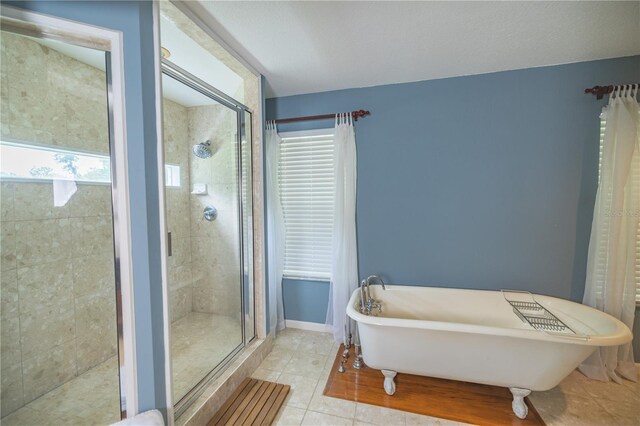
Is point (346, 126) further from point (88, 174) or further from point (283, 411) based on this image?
point (283, 411)

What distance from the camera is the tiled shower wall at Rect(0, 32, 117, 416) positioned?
1349 millimetres

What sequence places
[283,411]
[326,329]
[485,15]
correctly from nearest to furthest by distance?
[485,15] < [283,411] < [326,329]

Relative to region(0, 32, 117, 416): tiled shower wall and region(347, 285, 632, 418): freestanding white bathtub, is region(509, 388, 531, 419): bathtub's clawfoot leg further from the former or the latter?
region(0, 32, 117, 416): tiled shower wall

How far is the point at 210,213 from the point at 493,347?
2425mm

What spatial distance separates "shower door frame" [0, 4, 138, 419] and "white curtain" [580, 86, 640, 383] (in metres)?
3.12

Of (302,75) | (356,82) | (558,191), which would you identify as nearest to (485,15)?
(356,82)

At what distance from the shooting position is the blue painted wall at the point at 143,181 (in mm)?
1085

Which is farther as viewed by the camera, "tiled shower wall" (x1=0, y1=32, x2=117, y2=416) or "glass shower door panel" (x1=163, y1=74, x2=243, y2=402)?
"glass shower door panel" (x1=163, y1=74, x2=243, y2=402)

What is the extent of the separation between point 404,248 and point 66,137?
9.08 feet

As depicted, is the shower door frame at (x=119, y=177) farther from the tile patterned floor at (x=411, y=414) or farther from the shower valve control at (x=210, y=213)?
the shower valve control at (x=210, y=213)

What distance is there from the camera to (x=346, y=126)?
87.0 inches

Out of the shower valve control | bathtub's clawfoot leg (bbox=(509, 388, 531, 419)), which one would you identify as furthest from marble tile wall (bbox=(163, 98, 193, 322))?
bathtub's clawfoot leg (bbox=(509, 388, 531, 419))

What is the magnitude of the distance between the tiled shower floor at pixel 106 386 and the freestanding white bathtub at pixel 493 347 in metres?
1.15

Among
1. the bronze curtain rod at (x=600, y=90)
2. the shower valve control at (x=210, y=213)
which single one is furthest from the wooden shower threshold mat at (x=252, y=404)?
the bronze curtain rod at (x=600, y=90)
